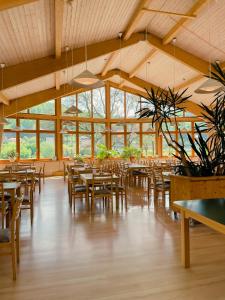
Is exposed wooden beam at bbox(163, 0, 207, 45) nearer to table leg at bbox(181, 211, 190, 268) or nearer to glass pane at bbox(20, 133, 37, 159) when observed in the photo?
table leg at bbox(181, 211, 190, 268)

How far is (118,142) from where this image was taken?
16.1 meters

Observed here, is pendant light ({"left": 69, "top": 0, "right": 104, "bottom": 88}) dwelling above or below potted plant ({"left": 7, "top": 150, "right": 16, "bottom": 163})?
above

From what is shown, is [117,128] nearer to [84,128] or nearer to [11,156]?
[84,128]

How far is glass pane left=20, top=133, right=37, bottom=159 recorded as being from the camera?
13.4 metres

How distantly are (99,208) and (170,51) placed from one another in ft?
23.0

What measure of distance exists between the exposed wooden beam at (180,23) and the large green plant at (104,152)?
6.49 metres

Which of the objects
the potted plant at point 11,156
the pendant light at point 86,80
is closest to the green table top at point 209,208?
the pendant light at point 86,80

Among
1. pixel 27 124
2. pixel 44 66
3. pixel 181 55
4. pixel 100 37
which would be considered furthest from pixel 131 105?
pixel 44 66

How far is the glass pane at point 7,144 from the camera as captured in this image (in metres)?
12.8

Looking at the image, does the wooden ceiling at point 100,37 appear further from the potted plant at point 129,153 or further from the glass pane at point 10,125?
the potted plant at point 129,153

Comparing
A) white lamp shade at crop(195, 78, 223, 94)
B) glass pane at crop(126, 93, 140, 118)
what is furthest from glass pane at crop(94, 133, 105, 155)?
white lamp shade at crop(195, 78, 223, 94)

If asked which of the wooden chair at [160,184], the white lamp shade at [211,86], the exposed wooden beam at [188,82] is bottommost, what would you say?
the wooden chair at [160,184]

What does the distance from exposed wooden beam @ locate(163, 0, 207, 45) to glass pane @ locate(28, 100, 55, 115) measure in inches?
268

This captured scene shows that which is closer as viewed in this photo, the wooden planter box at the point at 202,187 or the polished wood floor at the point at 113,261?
the polished wood floor at the point at 113,261
